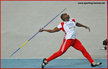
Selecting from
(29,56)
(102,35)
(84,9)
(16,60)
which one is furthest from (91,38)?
(16,60)

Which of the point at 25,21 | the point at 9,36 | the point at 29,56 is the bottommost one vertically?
the point at 29,56

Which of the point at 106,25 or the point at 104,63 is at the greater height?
the point at 106,25

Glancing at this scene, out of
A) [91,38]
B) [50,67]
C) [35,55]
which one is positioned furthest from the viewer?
[91,38]

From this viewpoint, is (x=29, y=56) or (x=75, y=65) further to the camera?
(x=29, y=56)

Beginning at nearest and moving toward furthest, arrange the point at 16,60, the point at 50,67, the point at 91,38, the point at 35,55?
the point at 50,67
the point at 16,60
the point at 35,55
the point at 91,38

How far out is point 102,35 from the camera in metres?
5.41

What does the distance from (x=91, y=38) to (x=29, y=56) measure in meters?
1.73

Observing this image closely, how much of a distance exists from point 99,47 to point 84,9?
1239 millimetres

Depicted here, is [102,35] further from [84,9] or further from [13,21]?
[13,21]

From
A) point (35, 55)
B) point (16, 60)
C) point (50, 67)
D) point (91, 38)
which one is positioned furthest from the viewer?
point (91, 38)

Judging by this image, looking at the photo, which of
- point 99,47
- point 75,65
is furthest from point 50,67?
point 99,47

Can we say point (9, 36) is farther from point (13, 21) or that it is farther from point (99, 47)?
point (99, 47)

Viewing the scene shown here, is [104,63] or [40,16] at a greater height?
[40,16]

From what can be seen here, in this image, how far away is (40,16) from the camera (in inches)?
225
